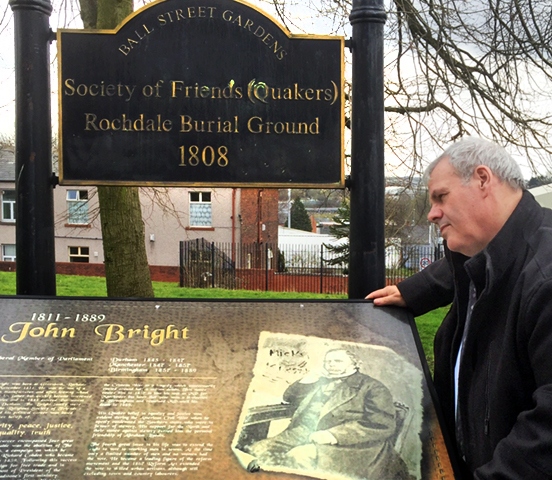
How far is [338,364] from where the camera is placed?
8.44 ft

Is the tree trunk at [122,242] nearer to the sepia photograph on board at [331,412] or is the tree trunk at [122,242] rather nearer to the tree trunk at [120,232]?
the tree trunk at [120,232]

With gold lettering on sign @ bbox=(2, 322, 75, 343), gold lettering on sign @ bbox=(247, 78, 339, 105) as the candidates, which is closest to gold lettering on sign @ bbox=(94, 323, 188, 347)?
gold lettering on sign @ bbox=(2, 322, 75, 343)

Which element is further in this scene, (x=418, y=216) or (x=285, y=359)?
(x=418, y=216)

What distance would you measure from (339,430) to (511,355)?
673 millimetres

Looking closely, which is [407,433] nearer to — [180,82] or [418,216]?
[180,82]

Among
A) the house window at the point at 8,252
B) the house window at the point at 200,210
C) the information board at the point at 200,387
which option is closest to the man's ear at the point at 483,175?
the information board at the point at 200,387

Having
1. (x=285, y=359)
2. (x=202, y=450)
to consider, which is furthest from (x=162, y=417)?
(x=285, y=359)

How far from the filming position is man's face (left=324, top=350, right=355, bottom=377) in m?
2.54

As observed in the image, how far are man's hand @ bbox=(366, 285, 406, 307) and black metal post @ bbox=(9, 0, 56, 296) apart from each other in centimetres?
171

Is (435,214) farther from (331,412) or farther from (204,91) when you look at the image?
(204,91)

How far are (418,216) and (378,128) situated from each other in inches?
180

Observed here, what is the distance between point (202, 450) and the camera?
2221 millimetres

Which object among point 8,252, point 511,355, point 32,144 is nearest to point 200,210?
point 8,252

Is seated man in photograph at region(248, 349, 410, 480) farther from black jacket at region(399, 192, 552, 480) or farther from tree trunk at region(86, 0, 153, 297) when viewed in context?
tree trunk at region(86, 0, 153, 297)
